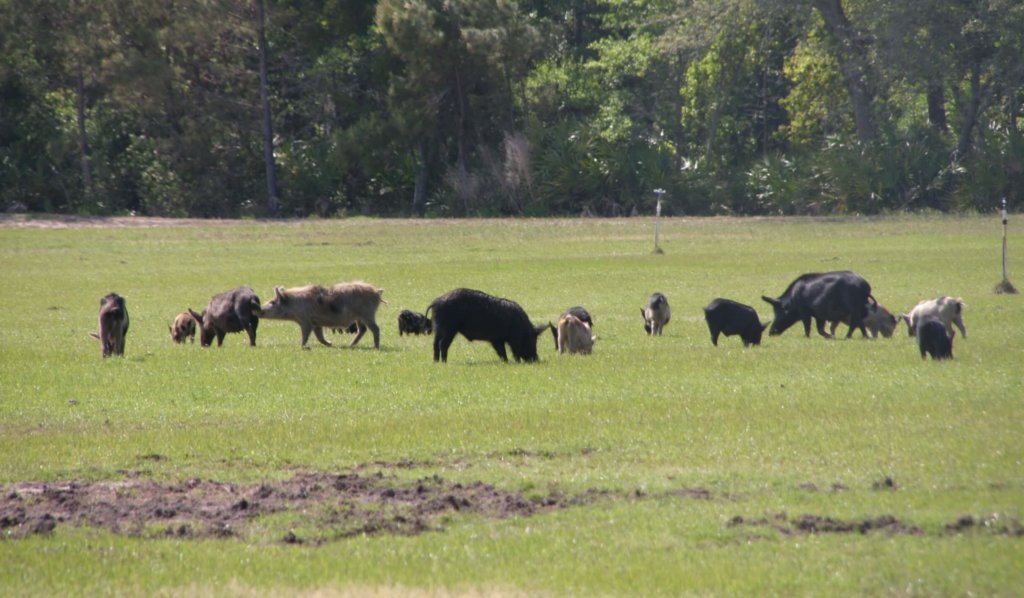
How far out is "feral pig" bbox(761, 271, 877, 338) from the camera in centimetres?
2223

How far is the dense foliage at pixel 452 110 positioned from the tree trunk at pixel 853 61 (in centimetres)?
10

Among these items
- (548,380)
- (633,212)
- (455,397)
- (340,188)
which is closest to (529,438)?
(455,397)

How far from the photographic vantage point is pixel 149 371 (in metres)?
18.2

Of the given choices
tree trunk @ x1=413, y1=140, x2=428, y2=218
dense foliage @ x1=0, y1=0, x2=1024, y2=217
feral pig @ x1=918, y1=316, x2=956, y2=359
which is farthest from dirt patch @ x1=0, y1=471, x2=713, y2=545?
tree trunk @ x1=413, y1=140, x2=428, y2=218

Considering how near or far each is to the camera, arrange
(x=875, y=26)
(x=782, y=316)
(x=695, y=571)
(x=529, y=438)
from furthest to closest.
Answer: (x=875, y=26), (x=782, y=316), (x=529, y=438), (x=695, y=571)

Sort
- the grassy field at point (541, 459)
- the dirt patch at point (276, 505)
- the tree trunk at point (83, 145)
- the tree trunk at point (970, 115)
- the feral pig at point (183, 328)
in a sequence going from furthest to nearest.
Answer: the tree trunk at point (83, 145) < the tree trunk at point (970, 115) < the feral pig at point (183, 328) < the dirt patch at point (276, 505) < the grassy field at point (541, 459)

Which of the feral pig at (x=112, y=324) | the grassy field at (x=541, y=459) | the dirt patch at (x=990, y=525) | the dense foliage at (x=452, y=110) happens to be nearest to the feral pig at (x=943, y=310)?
the grassy field at (x=541, y=459)

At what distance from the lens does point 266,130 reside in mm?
54844

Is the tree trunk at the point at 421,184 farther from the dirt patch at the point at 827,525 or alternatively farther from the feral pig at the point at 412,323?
the dirt patch at the point at 827,525

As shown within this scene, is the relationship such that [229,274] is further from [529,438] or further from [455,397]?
[529,438]

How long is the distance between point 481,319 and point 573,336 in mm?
1831

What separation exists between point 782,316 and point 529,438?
1088 cm

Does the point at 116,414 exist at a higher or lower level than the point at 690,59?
lower

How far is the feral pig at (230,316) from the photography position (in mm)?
21188
